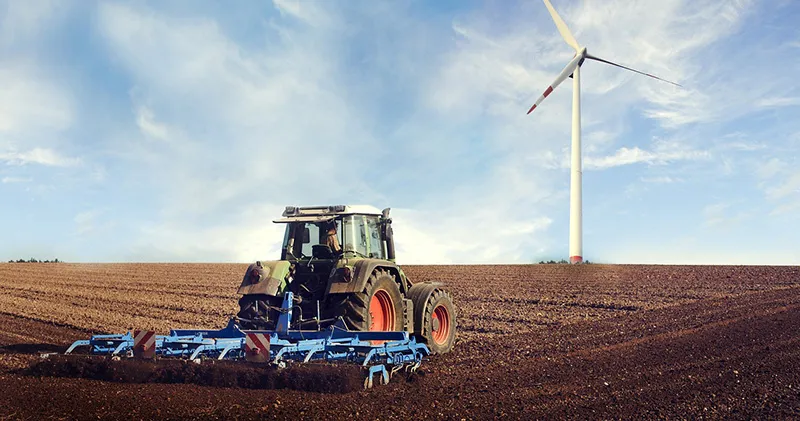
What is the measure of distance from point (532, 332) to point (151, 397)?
8276 mm

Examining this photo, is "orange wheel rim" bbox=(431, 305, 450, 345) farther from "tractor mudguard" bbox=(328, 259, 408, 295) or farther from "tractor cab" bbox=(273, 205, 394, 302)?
"tractor mudguard" bbox=(328, 259, 408, 295)

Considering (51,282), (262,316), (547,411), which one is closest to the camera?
(547,411)

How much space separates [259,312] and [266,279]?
1.62 ft

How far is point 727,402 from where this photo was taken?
24.6ft

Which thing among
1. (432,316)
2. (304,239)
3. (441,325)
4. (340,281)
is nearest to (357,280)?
(340,281)

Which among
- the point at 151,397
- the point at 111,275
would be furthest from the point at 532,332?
the point at 111,275

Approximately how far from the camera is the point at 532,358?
10.4 metres

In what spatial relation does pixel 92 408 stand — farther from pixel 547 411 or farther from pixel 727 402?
pixel 727 402

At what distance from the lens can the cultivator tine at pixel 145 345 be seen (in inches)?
345

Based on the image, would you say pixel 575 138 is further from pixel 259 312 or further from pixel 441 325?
pixel 259 312

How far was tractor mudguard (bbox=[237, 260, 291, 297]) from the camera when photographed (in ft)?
30.4

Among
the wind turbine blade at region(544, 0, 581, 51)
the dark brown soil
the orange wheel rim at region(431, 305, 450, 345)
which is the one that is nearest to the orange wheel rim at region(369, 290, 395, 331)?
the orange wheel rim at region(431, 305, 450, 345)

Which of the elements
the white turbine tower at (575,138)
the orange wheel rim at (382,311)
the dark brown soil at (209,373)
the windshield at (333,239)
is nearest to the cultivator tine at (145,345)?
the dark brown soil at (209,373)

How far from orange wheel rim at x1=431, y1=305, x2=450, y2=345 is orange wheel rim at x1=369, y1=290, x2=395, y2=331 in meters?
1.30
